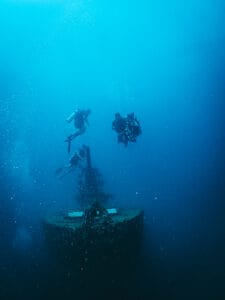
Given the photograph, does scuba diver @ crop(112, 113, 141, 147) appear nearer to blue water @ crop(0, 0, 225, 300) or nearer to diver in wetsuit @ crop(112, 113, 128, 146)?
diver in wetsuit @ crop(112, 113, 128, 146)

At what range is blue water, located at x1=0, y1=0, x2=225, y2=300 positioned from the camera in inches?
232

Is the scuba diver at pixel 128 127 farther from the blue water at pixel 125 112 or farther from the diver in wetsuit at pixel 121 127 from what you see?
the blue water at pixel 125 112

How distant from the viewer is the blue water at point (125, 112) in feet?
19.3

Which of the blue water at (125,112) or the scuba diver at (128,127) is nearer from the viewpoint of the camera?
the scuba diver at (128,127)

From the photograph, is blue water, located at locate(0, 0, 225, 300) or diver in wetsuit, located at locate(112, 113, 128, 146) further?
blue water, located at locate(0, 0, 225, 300)

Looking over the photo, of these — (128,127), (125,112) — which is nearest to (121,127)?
(128,127)

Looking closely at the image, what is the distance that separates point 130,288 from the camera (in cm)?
517

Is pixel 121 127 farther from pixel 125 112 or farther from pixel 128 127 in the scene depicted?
pixel 125 112

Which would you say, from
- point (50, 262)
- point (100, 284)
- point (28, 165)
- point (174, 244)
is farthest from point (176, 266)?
point (28, 165)

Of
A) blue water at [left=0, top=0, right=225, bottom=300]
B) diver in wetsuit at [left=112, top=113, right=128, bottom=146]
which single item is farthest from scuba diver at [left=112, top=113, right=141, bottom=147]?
blue water at [left=0, top=0, right=225, bottom=300]

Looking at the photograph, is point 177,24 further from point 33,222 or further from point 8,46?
point 33,222

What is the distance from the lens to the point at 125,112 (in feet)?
21.1

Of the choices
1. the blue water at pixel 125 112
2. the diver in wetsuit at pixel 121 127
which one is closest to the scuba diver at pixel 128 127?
the diver in wetsuit at pixel 121 127

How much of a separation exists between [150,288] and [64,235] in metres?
2.66
